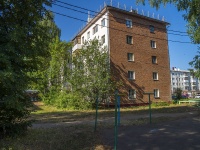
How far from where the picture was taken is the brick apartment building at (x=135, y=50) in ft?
86.7

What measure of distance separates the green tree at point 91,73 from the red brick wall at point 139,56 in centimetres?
257

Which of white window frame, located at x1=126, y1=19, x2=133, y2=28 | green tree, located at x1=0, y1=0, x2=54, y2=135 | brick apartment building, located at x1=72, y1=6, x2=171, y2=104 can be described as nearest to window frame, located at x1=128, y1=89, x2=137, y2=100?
brick apartment building, located at x1=72, y1=6, x2=171, y2=104

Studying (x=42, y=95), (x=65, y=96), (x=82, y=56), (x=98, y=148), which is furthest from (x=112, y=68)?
(x=98, y=148)

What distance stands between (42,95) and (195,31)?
69.2 feet

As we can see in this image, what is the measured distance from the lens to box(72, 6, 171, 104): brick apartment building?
86.7ft

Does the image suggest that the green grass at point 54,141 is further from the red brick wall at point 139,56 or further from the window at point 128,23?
the window at point 128,23

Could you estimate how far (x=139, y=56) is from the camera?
2866 cm

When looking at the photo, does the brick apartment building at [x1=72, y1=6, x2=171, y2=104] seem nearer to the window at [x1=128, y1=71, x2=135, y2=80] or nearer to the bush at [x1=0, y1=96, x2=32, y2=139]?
the window at [x1=128, y1=71, x2=135, y2=80]

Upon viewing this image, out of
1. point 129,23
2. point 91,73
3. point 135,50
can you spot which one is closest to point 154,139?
point 91,73

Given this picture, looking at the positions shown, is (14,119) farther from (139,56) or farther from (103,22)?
(139,56)

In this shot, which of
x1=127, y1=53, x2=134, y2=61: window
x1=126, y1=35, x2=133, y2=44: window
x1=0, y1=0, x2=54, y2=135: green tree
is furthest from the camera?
x1=126, y1=35, x2=133, y2=44: window

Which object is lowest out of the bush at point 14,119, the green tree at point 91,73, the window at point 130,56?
the bush at point 14,119

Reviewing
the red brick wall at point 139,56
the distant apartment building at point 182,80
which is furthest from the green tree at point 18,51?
the distant apartment building at point 182,80

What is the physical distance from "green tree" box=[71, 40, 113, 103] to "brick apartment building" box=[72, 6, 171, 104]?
2.50 m
